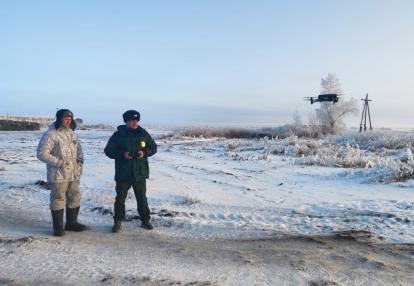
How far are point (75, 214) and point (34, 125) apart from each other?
41.8 m

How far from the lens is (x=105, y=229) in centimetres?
512

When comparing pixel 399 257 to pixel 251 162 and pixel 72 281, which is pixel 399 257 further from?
pixel 251 162

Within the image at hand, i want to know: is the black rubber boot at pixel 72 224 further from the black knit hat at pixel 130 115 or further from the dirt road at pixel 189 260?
the black knit hat at pixel 130 115

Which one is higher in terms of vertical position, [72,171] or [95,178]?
[72,171]

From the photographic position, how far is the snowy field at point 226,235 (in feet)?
11.6

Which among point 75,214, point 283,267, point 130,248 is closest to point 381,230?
point 283,267

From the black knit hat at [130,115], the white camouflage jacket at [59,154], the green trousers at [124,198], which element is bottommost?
the green trousers at [124,198]

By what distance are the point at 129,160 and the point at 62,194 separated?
3.74 feet

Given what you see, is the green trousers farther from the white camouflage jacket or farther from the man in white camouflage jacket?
the white camouflage jacket

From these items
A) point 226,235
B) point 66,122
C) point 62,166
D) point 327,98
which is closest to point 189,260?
point 226,235

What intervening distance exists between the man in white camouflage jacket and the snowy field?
1.09ft

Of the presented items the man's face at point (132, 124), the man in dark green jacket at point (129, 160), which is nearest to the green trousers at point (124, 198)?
the man in dark green jacket at point (129, 160)

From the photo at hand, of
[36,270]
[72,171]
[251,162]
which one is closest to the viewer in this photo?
[36,270]

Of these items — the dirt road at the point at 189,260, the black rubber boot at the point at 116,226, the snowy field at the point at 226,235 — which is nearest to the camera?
the dirt road at the point at 189,260
